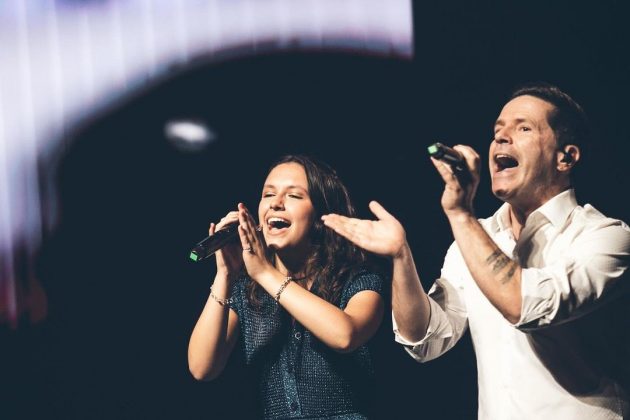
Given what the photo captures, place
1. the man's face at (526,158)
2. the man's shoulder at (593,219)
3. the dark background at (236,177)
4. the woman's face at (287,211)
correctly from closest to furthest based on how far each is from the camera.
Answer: the man's shoulder at (593,219)
the man's face at (526,158)
the woman's face at (287,211)
the dark background at (236,177)

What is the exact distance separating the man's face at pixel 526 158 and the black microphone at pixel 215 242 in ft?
2.29

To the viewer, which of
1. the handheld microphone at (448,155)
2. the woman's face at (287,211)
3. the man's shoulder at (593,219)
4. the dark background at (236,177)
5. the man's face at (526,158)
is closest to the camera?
the handheld microphone at (448,155)

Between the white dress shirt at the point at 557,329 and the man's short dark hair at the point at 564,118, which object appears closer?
the white dress shirt at the point at 557,329

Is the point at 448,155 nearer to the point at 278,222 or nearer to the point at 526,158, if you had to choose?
the point at 526,158

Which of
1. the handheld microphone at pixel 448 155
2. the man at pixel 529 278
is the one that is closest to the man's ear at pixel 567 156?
the man at pixel 529 278

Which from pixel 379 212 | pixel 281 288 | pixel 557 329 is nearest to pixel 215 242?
pixel 281 288

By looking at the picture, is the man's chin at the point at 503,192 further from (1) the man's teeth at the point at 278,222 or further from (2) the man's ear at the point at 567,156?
(1) the man's teeth at the point at 278,222

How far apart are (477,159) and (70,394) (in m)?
1.63

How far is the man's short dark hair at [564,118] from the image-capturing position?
1.65 metres

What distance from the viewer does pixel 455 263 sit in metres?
1.74

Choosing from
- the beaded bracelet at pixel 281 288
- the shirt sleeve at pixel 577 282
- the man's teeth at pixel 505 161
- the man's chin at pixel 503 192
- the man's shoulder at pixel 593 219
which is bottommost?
the beaded bracelet at pixel 281 288

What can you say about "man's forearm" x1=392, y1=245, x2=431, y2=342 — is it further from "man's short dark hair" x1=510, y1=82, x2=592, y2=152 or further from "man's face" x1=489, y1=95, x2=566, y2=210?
"man's short dark hair" x1=510, y1=82, x2=592, y2=152

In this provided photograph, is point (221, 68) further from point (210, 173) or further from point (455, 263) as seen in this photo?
point (455, 263)

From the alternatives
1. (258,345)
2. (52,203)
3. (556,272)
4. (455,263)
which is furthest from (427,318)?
(52,203)
